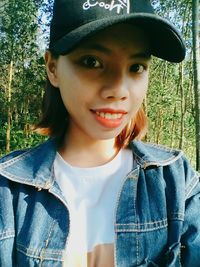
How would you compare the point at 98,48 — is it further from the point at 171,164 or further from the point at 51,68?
the point at 171,164

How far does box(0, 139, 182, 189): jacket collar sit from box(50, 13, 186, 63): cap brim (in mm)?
377

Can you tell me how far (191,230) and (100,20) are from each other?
787 mm

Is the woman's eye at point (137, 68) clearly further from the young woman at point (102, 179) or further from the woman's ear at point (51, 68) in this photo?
the woman's ear at point (51, 68)

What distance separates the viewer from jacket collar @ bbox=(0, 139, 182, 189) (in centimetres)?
148

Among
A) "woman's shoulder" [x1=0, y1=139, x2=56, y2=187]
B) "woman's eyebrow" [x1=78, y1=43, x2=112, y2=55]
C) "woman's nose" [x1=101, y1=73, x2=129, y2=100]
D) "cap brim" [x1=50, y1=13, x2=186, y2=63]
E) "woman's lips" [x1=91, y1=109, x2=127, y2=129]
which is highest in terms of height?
"cap brim" [x1=50, y1=13, x2=186, y2=63]

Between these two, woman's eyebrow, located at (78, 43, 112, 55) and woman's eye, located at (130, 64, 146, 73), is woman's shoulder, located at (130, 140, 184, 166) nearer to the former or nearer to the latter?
woman's eye, located at (130, 64, 146, 73)

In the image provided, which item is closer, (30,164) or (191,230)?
(191,230)

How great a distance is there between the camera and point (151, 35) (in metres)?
1.37

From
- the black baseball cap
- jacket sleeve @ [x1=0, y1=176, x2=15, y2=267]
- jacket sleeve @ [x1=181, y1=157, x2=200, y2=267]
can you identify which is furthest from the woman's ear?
jacket sleeve @ [x1=181, y1=157, x2=200, y2=267]

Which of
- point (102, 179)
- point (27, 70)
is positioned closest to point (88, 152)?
point (102, 179)

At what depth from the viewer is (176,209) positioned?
1.39 metres

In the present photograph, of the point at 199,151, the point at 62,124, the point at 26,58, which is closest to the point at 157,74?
the point at 26,58

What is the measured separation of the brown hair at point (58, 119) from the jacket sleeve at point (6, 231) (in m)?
0.40

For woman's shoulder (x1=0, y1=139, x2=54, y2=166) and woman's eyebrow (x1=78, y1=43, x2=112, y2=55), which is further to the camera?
woman's shoulder (x1=0, y1=139, x2=54, y2=166)
